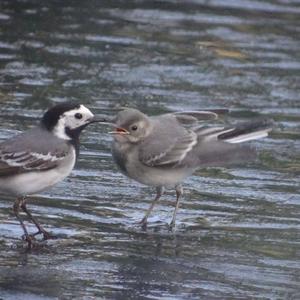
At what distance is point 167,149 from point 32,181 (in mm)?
1151

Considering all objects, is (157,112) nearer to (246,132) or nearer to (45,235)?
(246,132)

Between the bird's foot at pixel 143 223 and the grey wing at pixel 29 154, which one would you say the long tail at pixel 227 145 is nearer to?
the bird's foot at pixel 143 223

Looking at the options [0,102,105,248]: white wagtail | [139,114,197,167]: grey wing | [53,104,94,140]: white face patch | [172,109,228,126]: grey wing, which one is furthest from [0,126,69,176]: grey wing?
[172,109,228,126]: grey wing

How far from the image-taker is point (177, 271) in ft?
28.6

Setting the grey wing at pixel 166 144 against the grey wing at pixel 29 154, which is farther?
the grey wing at pixel 166 144

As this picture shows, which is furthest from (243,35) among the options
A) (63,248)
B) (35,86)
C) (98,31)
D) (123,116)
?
(63,248)

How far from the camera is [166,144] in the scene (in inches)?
391

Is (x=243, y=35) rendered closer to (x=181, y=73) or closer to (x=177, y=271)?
(x=181, y=73)

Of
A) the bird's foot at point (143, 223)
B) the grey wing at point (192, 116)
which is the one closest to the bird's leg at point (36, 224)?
the bird's foot at point (143, 223)

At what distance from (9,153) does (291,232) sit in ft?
7.02

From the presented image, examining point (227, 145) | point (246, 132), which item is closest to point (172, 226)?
point (227, 145)

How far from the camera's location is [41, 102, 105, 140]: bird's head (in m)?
9.67

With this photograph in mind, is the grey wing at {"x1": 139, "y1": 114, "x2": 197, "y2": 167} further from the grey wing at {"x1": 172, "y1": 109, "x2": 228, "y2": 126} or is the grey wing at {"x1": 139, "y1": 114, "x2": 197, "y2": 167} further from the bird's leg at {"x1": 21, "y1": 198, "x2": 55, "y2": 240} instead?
the bird's leg at {"x1": 21, "y1": 198, "x2": 55, "y2": 240}

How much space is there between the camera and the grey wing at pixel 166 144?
387 inches
